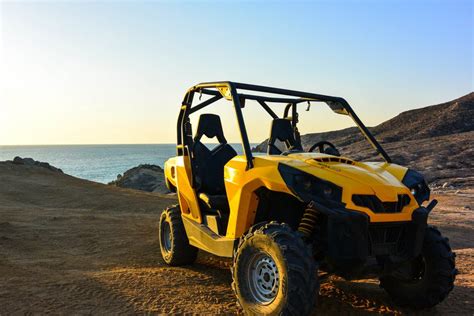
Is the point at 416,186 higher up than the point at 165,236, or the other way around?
the point at 416,186

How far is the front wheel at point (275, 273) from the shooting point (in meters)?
3.60

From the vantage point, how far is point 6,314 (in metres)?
4.32

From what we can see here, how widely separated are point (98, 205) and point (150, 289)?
9.09 metres

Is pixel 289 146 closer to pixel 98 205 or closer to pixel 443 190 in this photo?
pixel 98 205

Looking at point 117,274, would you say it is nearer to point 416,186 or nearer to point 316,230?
point 316,230

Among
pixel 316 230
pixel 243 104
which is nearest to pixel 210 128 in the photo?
pixel 243 104

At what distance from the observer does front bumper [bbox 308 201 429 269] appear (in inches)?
148

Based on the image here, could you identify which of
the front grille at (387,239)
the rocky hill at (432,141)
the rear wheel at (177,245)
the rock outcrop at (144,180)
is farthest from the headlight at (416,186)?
the rock outcrop at (144,180)

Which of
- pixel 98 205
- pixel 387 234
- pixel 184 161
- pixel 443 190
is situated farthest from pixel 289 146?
pixel 443 190

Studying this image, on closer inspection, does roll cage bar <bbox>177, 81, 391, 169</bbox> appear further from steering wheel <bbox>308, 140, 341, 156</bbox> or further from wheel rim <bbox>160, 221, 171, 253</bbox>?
wheel rim <bbox>160, 221, 171, 253</bbox>

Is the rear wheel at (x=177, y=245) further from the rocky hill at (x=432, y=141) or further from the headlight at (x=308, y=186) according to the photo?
the rocky hill at (x=432, y=141)

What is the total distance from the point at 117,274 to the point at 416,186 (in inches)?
140

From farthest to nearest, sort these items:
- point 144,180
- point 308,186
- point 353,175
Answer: point 144,180 < point 353,175 < point 308,186

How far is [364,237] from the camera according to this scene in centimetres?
378
